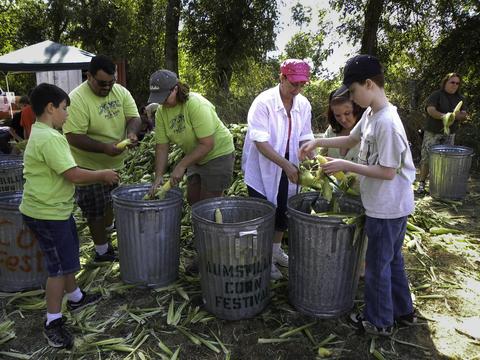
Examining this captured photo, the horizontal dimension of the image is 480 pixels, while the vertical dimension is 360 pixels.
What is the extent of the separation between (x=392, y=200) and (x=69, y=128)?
3098mm

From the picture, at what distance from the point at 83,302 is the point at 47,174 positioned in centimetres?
131

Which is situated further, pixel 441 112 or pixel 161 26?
pixel 161 26

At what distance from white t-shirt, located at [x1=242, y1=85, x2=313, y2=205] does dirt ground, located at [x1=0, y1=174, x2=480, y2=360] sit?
1.04 meters

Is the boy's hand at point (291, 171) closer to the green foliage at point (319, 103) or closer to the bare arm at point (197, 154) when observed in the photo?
the bare arm at point (197, 154)

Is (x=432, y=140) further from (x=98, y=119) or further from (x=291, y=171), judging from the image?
(x=98, y=119)

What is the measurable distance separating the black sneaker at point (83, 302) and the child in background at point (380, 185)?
7.72 feet

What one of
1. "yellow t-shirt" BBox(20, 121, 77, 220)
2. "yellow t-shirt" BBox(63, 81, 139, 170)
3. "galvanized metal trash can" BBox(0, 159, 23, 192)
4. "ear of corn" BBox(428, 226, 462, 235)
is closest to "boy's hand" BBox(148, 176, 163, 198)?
"yellow t-shirt" BBox(63, 81, 139, 170)

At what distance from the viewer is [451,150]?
6.79m

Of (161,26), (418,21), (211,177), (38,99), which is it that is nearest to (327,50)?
(418,21)

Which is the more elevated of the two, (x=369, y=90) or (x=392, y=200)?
(x=369, y=90)

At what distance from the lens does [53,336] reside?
3.20 m

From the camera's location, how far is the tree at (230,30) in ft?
48.6

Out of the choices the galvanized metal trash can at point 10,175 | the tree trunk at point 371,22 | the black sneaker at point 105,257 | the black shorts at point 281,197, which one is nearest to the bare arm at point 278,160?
the black shorts at point 281,197

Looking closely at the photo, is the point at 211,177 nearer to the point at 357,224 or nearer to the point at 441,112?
the point at 357,224
